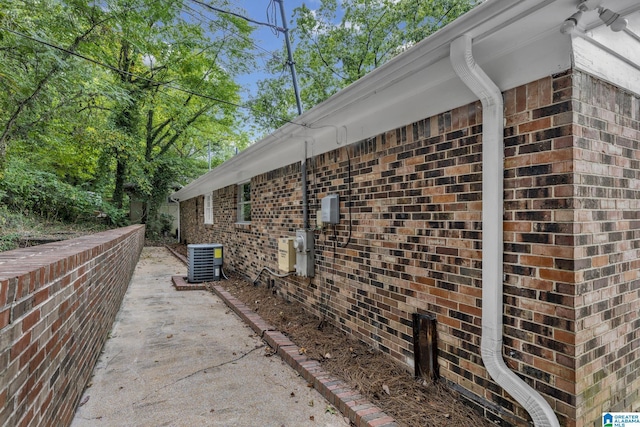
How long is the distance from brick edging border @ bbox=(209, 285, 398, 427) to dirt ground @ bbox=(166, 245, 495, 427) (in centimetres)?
7

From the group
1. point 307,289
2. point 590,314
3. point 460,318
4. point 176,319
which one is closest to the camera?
point 590,314

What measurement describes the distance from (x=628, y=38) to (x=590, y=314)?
6.19ft

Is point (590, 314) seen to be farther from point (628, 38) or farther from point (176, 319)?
point (176, 319)

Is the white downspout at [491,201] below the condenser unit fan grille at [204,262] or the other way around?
the other way around

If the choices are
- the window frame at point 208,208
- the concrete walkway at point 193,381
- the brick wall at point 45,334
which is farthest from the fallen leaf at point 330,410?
the window frame at point 208,208

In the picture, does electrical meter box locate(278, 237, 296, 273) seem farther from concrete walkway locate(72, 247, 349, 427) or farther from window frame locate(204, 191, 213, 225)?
window frame locate(204, 191, 213, 225)

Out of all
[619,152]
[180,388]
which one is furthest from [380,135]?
[180,388]

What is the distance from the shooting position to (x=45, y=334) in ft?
5.83

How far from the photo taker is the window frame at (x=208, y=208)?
11.0 meters

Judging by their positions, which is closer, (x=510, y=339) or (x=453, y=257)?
(x=510, y=339)

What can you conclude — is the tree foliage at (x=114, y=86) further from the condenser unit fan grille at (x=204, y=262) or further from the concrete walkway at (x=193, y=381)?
the condenser unit fan grille at (x=204, y=262)

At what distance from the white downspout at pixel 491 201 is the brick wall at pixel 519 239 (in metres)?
0.06

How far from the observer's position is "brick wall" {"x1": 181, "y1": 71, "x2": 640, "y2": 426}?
1.95 m

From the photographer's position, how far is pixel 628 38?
2301 millimetres
